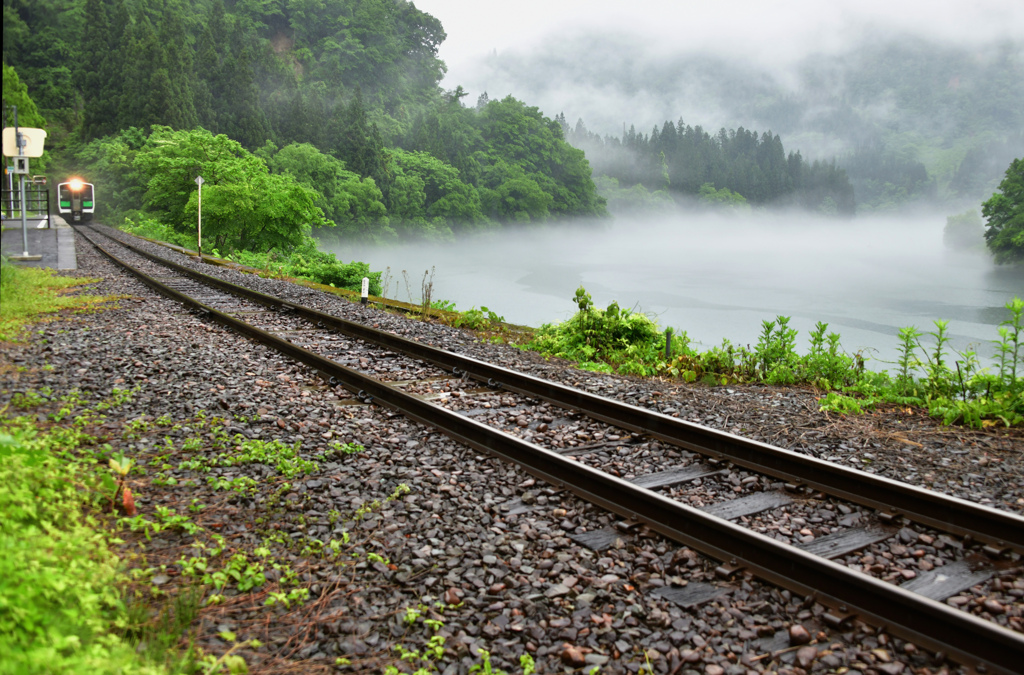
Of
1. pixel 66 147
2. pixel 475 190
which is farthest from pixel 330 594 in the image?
pixel 475 190

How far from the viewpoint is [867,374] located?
27.0ft

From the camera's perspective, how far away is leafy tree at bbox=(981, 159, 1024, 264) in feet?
179

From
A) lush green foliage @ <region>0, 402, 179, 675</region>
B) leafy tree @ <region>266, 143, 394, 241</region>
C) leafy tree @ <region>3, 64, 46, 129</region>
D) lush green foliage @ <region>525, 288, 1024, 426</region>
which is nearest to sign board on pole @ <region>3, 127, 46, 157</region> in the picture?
lush green foliage @ <region>525, 288, 1024, 426</region>

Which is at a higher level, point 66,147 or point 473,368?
point 66,147

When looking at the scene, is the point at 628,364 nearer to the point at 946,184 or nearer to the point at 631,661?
the point at 631,661

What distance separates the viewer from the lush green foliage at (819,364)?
6.74 m

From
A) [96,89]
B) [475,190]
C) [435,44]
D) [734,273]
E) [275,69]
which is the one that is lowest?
[734,273]

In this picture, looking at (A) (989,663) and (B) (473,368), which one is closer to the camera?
(A) (989,663)

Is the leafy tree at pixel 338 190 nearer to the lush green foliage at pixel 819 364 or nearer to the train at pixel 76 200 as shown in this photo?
the train at pixel 76 200

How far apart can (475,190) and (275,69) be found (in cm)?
3095

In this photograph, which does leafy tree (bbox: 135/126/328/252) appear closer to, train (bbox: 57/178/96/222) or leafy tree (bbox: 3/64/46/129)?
train (bbox: 57/178/96/222)

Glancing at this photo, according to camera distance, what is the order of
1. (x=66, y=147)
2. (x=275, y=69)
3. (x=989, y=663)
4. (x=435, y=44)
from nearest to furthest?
(x=989, y=663)
(x=66, y=147)
(x=275, y=69)
(x=435, y=44)

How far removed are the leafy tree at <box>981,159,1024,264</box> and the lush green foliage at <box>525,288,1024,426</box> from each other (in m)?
56.6

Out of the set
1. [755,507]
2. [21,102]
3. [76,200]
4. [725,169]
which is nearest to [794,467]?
[755,507]
